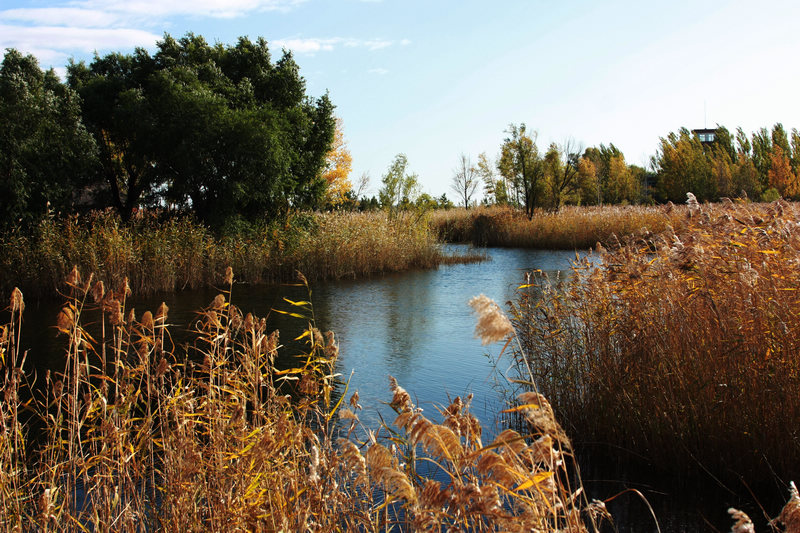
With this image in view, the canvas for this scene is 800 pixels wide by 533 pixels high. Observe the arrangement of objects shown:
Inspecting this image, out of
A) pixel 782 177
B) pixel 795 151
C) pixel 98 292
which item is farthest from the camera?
pixel 795 151

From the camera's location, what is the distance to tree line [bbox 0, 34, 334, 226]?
14500 millimetres

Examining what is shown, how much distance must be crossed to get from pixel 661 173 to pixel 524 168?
22106 millimetres

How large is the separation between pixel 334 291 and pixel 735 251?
10.9 metres

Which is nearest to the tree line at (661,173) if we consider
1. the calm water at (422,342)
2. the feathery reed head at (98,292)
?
the calm water at (422,342)

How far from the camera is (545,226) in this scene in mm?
26219

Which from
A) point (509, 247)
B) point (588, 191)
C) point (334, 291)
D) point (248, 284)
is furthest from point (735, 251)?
point (588, 191)

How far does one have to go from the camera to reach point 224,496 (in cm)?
284

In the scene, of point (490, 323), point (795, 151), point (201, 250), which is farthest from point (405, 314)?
point (795, 151)

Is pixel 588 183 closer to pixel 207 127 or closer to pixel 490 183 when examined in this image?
pixel 490 183

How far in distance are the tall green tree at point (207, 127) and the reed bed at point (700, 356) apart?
12823 millimetres

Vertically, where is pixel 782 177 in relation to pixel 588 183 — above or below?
below

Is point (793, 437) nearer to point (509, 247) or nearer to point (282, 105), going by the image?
point (282, 105)

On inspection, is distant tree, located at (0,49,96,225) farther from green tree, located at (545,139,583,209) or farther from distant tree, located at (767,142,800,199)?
distant tree, located at (767,142,800,199)

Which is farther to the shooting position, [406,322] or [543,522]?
[406,322]
